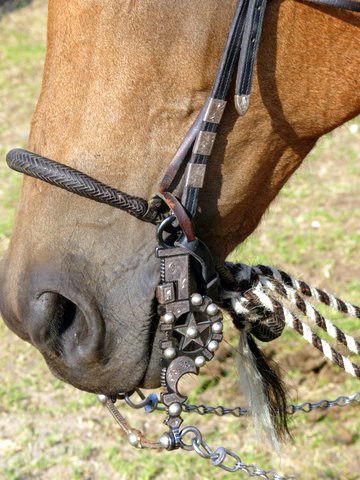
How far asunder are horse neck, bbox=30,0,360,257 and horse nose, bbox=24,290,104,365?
0.96 ft

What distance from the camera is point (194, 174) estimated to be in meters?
1.92

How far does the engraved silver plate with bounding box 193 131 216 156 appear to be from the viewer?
190 cm

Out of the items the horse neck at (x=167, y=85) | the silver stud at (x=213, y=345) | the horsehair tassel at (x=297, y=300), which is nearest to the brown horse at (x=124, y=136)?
the horse neck at (x=167, y=85)

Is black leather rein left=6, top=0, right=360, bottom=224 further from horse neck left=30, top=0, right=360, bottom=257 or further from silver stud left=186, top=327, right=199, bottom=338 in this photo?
silver stud left=186, top=327, right=199, bottom=338

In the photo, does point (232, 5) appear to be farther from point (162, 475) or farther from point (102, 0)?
point (162, 475)

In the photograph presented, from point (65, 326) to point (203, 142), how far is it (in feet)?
1.72

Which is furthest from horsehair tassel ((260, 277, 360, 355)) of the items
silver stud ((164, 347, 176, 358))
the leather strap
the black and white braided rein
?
the leather strap

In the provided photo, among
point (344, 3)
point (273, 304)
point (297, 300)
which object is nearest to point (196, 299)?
point (273, 304)

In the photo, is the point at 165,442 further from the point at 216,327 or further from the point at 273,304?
the point at 273,304

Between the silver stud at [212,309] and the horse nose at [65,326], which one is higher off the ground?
the silver stud at [212,309]

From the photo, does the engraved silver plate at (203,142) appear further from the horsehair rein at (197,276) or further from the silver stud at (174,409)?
the silver stud at (174,409)

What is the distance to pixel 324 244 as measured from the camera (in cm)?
491

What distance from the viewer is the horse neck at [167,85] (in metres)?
1.84

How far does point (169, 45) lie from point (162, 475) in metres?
2.00
